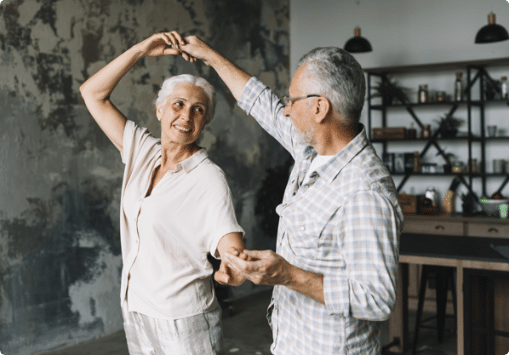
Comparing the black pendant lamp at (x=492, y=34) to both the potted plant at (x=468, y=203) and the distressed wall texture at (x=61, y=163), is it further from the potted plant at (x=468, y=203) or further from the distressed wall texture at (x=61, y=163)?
the distressed wall texture at (x=61, y=163)

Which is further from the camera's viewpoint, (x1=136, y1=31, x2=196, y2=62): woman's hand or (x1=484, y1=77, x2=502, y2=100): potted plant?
(x1=484, y1=77, x2=502, y2=100): potted plant

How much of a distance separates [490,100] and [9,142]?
5.05 meters

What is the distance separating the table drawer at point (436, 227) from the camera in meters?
5.92

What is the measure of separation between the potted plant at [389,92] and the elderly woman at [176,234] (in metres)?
4.85

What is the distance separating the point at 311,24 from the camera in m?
7.54

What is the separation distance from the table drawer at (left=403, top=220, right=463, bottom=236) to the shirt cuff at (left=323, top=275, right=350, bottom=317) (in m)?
4.84

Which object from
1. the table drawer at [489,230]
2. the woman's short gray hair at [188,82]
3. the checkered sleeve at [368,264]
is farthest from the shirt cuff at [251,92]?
the table drawer at [489,230]

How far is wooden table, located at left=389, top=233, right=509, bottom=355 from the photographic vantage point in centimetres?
364

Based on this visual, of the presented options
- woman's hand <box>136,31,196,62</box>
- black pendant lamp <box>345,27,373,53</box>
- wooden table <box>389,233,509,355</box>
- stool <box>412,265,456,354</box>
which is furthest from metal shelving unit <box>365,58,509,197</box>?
woman's hand <box>136,31,196,62</box>

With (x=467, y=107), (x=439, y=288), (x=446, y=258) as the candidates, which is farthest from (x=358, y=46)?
(x=446, y=258)

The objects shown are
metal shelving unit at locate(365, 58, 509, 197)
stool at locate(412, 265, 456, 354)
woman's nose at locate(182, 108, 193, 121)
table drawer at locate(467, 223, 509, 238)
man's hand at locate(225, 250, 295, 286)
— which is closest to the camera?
man's hand at locate(225, 250, 295, 286)

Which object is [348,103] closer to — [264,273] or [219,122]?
[264,273]

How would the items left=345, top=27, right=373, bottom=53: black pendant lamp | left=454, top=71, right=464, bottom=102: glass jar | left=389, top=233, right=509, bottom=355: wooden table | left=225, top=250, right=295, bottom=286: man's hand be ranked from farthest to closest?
left=454, top=71, right=464, bottom=102: glass jar → left=345, top=27, right=373, bottom=53: black pendant lamp → left=389, top=233, right=509, bottom=355: wooden table → left=225, top=250, right=295, bottom=286: man's hand

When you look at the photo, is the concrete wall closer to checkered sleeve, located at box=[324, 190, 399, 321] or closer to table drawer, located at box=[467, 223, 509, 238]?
table drawer, located at box=[467, 223, 509, 238]
